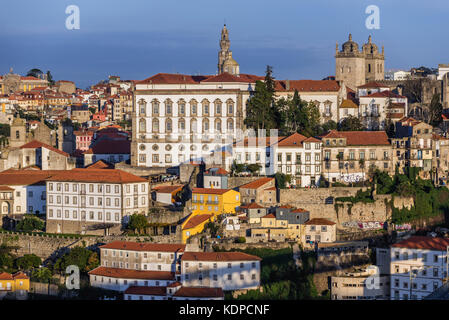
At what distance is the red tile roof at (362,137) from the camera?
5553cm

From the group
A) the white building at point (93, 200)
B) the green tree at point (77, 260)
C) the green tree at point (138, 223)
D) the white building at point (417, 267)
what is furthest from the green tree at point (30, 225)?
the white building at point (417, 267)

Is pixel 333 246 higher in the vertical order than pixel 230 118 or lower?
lower

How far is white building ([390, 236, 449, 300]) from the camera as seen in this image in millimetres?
44938

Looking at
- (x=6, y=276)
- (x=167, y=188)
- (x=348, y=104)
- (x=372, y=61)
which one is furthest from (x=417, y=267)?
(x=372, y=61)

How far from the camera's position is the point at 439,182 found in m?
55.8

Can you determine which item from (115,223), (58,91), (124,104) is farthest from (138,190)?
(58,91)

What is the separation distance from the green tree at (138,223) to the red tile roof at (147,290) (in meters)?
5.69

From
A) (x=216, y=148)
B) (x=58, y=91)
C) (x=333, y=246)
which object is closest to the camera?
(x=333, y=246)

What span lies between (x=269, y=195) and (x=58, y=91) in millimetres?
82369

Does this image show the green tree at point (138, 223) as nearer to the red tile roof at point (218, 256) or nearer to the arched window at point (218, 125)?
the red tile roof at point (218, 256)

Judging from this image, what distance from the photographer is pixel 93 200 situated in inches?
2105

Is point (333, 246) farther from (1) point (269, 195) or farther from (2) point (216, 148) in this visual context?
(2) point (216, 148)

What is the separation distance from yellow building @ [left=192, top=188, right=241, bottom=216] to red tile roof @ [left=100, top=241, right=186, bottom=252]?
4.31 metres

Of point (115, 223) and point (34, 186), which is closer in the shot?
point (115, 223)
